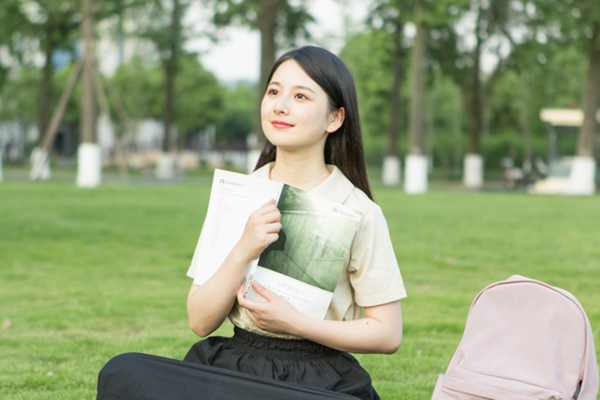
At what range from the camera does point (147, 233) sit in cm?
1132

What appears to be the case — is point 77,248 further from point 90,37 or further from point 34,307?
point 90,37

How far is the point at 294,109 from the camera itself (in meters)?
2.67

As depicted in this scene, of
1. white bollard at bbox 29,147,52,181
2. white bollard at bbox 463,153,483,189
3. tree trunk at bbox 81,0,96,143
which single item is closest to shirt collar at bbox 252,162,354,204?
tree trunk at bbox 81,0,96,143

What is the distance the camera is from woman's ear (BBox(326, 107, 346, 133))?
2.76 metres

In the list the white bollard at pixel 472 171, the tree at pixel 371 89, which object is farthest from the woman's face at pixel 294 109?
the tree at pixel 371 89

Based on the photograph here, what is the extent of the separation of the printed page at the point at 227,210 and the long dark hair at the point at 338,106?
38 centimetres

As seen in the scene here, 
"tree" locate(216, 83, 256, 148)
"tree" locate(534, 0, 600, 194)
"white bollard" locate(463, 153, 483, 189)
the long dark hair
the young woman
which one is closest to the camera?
the young woman

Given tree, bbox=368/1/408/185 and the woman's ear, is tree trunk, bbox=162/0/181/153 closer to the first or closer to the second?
tree, bbox=368/1/408/185

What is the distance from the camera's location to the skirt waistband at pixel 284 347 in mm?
2674

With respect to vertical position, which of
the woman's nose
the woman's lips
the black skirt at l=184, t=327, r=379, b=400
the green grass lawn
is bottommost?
the green grass lawn

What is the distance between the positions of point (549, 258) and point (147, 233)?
536 centimetres

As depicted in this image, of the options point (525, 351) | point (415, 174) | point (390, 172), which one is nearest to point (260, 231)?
point (525, 351)

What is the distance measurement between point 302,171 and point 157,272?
6.00 meters

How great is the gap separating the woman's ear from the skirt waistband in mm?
719
